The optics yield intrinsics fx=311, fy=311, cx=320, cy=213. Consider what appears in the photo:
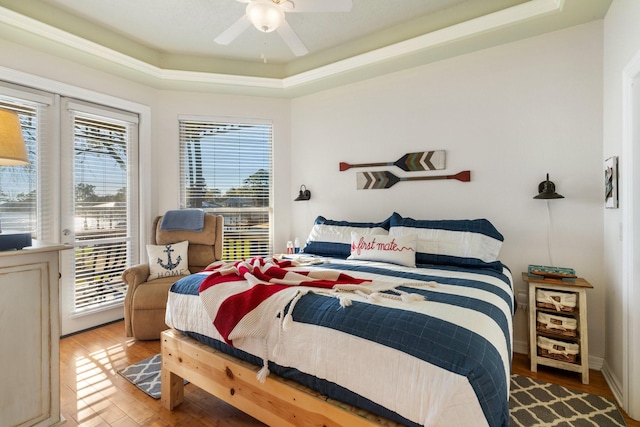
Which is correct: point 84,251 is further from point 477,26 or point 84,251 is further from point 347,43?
point 477,26

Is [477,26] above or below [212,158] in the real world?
above

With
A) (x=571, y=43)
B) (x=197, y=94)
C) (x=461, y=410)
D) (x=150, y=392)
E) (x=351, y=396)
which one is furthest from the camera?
(x=197, y=94)

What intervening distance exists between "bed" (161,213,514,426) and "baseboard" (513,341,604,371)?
89cm

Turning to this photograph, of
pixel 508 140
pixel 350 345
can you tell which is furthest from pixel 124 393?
pixel 508 140

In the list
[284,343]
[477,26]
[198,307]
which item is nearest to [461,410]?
[284,343]

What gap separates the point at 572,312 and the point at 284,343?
2.10 meters

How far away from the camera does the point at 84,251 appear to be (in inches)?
121

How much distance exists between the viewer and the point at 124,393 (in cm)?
203

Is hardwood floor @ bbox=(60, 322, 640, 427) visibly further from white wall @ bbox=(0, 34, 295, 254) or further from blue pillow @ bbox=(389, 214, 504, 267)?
white wall @ bbox=(0, 34, 295, 254)

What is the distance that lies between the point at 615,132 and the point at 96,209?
4.40 meters

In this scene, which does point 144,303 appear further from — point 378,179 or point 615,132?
point 615,132

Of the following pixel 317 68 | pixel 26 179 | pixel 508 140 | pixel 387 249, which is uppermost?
pixel 317 68

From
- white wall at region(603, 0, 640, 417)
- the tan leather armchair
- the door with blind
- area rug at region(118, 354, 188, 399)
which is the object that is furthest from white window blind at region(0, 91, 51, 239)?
white wall at region(603, 0, 640, 417)

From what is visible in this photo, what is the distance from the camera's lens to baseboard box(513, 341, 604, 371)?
2.31 meters
